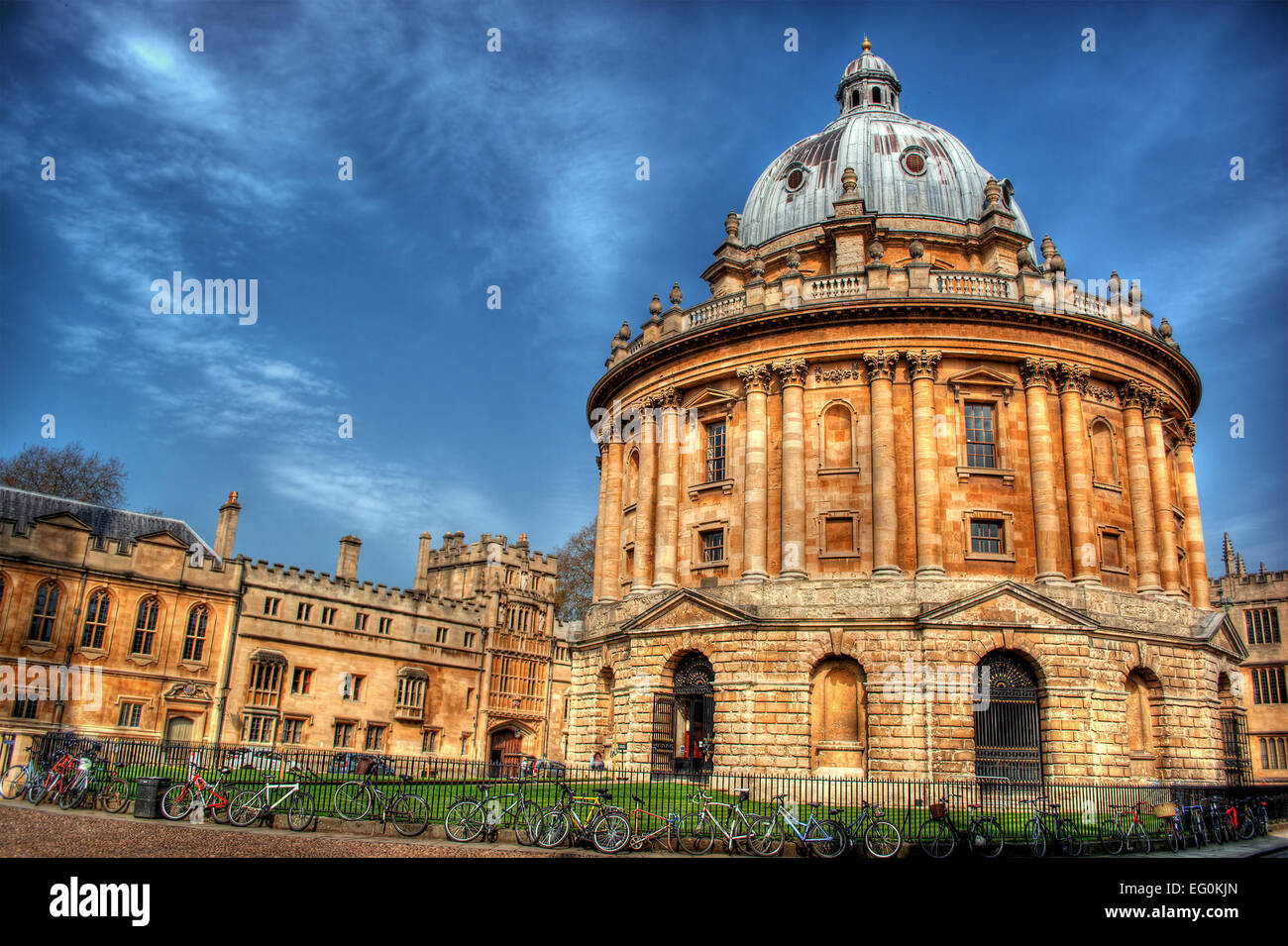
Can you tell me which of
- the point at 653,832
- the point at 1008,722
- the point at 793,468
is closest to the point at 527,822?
the point at 653,832

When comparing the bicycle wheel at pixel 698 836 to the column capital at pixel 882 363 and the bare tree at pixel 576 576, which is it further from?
the bare tree at pixel 576 576

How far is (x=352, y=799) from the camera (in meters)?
19.5

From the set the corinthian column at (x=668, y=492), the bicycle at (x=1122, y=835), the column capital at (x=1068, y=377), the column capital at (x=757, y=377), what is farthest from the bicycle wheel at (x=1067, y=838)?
the column capital at (x=757, y=377)

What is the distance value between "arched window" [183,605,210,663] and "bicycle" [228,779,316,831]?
3048 cm

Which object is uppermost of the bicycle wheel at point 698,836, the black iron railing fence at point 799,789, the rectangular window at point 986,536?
the rectangular window at point 986,536

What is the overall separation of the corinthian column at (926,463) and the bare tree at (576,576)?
41.3 metres

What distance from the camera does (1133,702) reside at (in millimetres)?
31062

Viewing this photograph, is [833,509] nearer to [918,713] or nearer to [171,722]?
[918,713]

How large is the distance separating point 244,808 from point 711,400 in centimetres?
2147

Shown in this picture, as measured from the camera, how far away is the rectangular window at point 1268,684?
5703 cm

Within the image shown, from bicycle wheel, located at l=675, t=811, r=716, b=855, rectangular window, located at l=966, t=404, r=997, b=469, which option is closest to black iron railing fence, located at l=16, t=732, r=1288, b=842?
bicycle wheel, located at l=675, t=811, r=716, b=855
